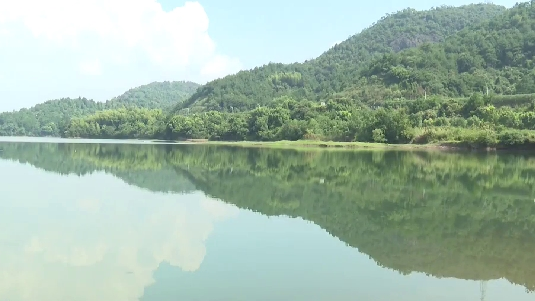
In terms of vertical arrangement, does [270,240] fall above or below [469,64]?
below

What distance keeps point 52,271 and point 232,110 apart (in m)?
120

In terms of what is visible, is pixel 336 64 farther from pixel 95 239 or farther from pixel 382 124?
pixel 95 239

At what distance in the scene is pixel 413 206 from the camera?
16094 mm

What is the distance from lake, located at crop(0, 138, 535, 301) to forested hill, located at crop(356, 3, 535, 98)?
70.2 meters

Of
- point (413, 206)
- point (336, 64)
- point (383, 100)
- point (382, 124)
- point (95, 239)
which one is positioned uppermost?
point (336, 64)

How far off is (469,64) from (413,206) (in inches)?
3638

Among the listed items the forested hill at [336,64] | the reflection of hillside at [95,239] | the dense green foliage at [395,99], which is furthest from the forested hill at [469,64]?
the reflection of hillside at [95,239]

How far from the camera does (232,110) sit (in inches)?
5069

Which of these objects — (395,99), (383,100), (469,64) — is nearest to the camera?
(395,99)

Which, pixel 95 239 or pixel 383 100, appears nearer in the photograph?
pixel 95 239

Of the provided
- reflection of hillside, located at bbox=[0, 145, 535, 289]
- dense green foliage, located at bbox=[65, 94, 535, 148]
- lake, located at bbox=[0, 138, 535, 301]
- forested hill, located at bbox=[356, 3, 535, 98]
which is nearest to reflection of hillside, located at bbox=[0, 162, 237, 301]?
lake, located at bbox=[0, 138, 535, 301]

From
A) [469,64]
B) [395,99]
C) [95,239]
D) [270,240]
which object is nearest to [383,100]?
[395,99]

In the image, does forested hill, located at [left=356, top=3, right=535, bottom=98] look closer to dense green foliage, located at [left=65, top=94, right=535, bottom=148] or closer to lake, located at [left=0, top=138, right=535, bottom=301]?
dense green foliage, located at [left=65, top=94, right=535, bottom=148]

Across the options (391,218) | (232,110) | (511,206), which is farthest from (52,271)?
(232,110)
